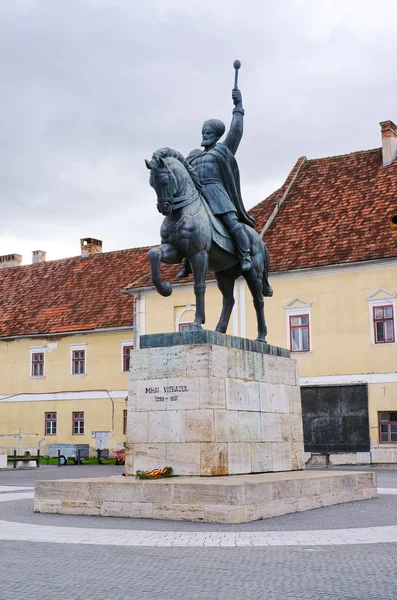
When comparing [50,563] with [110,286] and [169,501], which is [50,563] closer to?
[169,501]

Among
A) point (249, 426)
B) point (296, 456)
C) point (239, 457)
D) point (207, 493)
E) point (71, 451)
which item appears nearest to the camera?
point (207, 493)

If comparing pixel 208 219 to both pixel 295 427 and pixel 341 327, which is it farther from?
pixel 341 327

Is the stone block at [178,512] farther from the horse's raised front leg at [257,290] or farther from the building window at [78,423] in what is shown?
the building window at [78,423]

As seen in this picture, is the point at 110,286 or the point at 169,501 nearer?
the point at 169,501

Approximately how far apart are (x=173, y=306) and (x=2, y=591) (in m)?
27.1

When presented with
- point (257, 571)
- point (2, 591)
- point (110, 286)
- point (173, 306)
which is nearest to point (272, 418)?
point (257, 571)

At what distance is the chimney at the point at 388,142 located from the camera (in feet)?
104

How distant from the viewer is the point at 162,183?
35.8 ft

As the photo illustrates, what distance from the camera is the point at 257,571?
612cm

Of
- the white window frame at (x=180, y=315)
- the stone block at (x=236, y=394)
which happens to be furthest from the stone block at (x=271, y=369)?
the white window frame at (x=180, y=315)

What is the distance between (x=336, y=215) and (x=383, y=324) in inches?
189

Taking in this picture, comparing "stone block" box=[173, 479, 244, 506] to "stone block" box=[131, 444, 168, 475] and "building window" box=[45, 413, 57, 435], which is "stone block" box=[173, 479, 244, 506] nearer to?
"stone block" box=[131, 444, 168, 475]

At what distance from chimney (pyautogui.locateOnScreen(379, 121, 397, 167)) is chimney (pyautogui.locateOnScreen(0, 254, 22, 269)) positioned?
77.9 ft

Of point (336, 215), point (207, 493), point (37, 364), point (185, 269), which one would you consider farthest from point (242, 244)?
point (37, 364)
